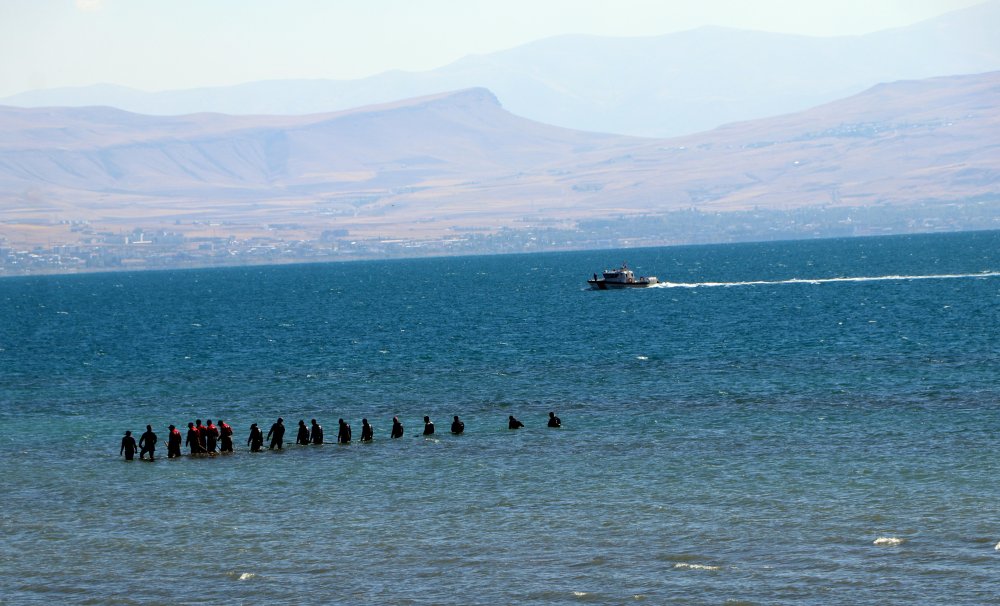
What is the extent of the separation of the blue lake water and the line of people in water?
0.74 meters

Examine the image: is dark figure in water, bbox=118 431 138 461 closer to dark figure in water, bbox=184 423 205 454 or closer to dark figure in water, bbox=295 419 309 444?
dark figure in water, bbox=184 423 205 454

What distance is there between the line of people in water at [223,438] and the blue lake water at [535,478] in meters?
0.74

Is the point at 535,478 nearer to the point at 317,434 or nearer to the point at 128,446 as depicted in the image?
the point at 317,434

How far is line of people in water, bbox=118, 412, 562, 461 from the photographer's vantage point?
61.9m

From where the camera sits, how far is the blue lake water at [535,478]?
39281 mm

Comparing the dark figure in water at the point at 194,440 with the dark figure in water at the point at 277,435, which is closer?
the dark figure in water at the point at 194,440

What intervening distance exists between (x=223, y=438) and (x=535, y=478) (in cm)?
1682

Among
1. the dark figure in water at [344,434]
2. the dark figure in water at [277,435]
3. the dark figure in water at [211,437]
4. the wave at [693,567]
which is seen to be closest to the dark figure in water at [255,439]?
the dark figure in water at [277,435]

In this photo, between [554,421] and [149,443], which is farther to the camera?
[554,421]

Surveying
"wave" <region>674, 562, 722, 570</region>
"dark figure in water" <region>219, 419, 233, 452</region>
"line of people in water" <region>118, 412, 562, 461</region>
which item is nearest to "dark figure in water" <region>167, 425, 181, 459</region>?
"line of people in water" <region>118, 412, 562, 461</region>

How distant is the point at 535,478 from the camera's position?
176 feet

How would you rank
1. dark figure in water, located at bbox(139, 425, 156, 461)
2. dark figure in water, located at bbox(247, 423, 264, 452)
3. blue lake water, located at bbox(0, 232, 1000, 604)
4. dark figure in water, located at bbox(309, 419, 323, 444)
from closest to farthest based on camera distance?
blue lake water, located at bbox(0, 232, 1000, 604)
dark figure in water, located at bbox(139, 425, 156, 461)
dark figure in water, located at bbox(247, 423, 264, 452)
dark figure in water, located at bbox(309, 419, 323, 444)

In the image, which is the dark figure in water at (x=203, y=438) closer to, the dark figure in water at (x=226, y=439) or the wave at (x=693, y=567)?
the dark figure in water at (x=226, y=439)

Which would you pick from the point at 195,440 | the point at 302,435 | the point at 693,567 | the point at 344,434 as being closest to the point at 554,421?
the point at 344,434
